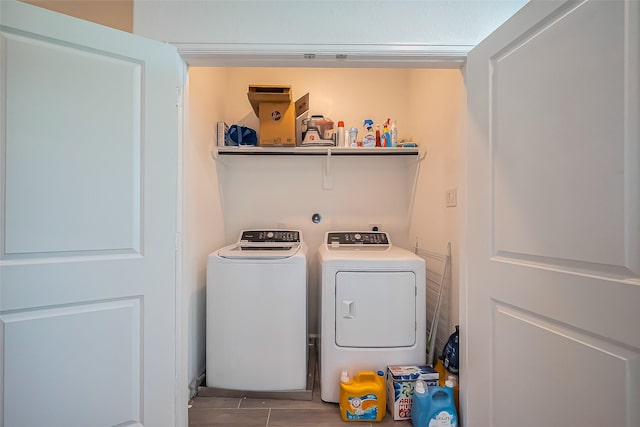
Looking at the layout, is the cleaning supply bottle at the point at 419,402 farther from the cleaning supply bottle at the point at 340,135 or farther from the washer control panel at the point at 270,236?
the cleaning supply bottle at the point at 340,135

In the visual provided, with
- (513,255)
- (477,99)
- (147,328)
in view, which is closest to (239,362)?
(147,328)

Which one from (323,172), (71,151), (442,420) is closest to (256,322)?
(442,420)

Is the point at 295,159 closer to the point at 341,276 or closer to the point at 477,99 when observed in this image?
the point at 341,276

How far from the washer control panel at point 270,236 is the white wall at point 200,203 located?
25 cm

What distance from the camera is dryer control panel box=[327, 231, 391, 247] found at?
7.97 feet

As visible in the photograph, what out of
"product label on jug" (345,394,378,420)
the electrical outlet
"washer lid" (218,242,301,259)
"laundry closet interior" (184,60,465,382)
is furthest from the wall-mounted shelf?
"product label on jug" (345,394,378,420)

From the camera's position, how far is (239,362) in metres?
1.85

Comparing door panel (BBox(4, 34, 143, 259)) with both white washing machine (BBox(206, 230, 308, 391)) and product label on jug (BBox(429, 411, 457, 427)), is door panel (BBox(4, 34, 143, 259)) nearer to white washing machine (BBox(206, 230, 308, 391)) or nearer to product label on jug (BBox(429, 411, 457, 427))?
white washing machine (BBox(206, 230, 308, 391))

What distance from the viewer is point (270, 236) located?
2.44 m

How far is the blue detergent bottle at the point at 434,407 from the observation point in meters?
1.49

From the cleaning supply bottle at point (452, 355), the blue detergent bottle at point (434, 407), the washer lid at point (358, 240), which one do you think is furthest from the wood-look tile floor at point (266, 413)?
the washer lid at point (358, 240)

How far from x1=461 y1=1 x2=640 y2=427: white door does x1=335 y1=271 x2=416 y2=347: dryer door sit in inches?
17.8

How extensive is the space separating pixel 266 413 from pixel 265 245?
1.07m

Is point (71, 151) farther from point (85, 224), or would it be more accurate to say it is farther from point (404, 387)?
point (404, 387)
